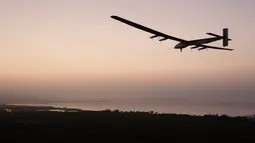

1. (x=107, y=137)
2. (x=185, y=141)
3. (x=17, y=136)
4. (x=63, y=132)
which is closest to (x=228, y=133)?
(x=185, y=141)

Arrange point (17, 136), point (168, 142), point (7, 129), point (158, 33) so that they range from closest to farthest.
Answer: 1. point (158, 33)
2. point (168, 142)
3. point (17, 136)
4. point (7, 129)

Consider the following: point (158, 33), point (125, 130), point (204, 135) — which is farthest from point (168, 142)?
point (158, 33)

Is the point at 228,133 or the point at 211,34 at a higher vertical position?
the point at 211,34

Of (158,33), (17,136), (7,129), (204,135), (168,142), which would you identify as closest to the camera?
(158,33)

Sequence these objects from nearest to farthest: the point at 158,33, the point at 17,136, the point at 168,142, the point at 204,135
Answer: the point at 158,33 < the point at 168,142 < the point at 17,136 < the point at 204,135

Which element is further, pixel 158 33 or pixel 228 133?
pixel 228 133

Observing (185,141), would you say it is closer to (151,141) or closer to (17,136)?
(151,141)

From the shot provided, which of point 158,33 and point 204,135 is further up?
point 158,33

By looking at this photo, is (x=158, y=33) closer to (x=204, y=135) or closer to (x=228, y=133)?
(x=204, y=135)

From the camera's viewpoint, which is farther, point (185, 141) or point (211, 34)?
point (185, 141)

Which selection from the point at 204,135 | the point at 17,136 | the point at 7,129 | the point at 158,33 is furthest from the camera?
the point at 7,129
